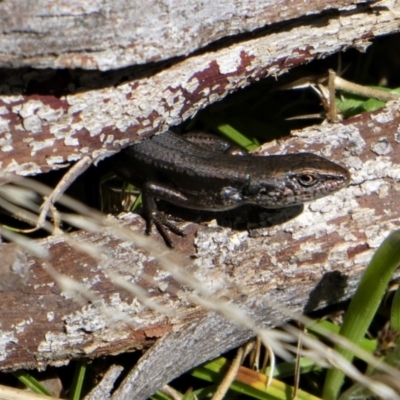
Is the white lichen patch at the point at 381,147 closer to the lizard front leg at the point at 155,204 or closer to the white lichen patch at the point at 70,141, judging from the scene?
the lizard front leg at the point at 155,204

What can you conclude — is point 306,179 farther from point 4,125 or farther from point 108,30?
point 4,125

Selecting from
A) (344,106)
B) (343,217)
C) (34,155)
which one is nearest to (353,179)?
(343,217)

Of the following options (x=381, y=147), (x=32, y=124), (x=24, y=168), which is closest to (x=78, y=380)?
(x=24, y=168)

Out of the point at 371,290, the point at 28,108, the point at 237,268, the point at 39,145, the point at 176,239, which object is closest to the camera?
the point at 371,290

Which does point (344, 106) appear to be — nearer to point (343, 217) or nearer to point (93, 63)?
point (343, 217)

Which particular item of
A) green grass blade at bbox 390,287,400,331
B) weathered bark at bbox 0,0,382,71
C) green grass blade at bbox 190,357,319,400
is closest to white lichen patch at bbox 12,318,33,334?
green grass blade at bbox 190,357,319,400

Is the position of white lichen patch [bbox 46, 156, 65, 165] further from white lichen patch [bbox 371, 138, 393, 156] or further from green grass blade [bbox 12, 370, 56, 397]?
white lichen patch [bbox 371, 138, 393, 156]
